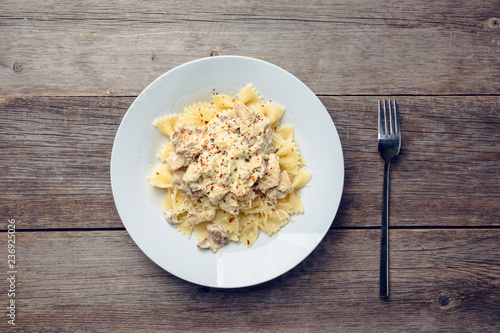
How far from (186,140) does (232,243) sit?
1.09 metres

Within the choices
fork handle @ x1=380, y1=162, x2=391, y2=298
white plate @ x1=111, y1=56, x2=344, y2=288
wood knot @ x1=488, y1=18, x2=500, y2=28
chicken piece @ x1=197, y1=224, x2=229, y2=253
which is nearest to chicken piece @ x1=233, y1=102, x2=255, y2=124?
white plate @ x1=111, y1=56, x2=344, y2=288

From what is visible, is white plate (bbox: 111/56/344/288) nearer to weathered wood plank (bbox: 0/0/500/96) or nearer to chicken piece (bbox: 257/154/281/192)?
chicken piece (bbox: 257/154/281/192)

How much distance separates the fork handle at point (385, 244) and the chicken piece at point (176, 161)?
204cm

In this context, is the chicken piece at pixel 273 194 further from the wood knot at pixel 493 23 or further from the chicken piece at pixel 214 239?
the wood knot at pixel 493 23

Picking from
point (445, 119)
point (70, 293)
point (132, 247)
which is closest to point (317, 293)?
→ point (132, 247)

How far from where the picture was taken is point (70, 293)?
3.93 m

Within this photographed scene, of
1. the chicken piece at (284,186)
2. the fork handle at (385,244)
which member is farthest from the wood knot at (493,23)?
the chicken piece at (284,186)

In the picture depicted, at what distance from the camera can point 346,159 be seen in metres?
3.91

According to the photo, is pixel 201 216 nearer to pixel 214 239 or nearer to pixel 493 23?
pixel 214 239

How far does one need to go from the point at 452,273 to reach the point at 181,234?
2.91 metres

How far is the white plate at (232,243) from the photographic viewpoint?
3.49 meters

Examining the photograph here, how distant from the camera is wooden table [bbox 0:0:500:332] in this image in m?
3.91

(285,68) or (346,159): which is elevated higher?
(285,68)

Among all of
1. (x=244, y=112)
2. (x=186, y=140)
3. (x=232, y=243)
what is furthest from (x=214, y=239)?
(x=244, y=112)
